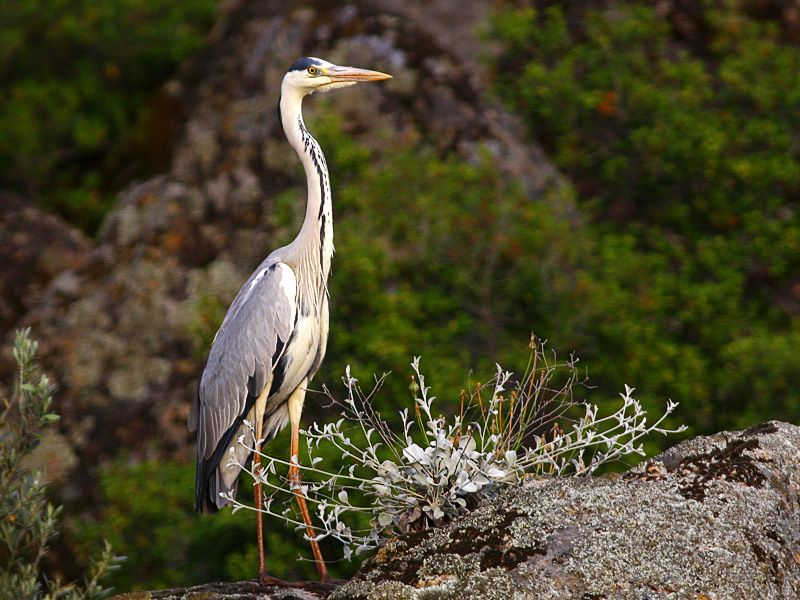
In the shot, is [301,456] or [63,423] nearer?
[301,456]

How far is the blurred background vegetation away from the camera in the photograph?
9.32 meters

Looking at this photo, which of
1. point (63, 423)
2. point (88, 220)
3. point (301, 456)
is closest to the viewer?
point (301, 456)

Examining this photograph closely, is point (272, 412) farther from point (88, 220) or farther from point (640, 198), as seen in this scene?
point (88, 220)

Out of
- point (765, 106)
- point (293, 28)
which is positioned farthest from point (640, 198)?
point (293, 28)

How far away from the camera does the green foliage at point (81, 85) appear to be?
13.4 metres

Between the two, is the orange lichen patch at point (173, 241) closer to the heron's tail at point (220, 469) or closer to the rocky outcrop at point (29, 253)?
the rocky outcrop at point (29, 253)

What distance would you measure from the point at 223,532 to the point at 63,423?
7.87 feet

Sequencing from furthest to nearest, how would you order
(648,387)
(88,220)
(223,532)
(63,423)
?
(88,220), (63,423), (648,387), (223,532)

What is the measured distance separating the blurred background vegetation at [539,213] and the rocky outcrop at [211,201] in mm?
417

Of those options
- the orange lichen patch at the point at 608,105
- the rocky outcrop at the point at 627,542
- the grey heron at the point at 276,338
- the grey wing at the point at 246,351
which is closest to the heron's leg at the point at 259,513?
the grey heron at the point at 276,338

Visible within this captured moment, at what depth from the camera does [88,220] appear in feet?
44.6

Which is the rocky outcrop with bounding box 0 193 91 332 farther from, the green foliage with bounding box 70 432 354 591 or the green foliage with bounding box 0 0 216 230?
the green foliage with bounding box 70 432 354 591

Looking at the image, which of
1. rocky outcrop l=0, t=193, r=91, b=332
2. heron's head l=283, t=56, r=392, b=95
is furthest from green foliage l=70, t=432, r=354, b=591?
rocky outcrop l=0, t=193, r=91, b=332

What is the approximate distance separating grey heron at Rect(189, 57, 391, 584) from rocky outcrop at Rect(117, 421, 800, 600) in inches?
86.4
